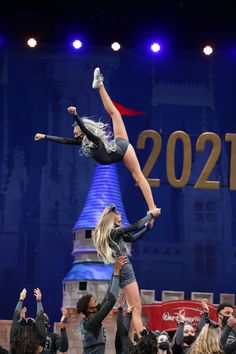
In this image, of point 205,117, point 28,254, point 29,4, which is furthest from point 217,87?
point 28,254

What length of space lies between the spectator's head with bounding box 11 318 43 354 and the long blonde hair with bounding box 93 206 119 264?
2650 millimetres

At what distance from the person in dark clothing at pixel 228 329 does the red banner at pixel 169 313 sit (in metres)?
9.12

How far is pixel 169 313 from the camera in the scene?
15.5m

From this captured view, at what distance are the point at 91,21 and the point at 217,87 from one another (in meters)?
3.35

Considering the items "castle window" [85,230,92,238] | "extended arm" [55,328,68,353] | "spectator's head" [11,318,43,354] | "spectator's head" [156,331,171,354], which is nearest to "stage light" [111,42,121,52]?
"castle window" [85,230,92,238]

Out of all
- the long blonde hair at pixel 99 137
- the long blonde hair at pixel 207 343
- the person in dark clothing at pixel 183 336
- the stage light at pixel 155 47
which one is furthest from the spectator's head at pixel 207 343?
the stage light at pixel 155 47

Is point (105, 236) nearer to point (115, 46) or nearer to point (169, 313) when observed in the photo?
point (169, 313)

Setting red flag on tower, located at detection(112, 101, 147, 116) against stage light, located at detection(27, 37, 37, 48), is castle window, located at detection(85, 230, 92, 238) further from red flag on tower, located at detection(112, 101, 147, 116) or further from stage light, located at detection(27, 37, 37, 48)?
stage light, located at detection(27, 37, 37, 48)

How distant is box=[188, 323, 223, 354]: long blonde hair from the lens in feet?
14.3

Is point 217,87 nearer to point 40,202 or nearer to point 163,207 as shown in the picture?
point 163,207

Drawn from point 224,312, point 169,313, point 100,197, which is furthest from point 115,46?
point 224,312

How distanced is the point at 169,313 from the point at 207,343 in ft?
36.9

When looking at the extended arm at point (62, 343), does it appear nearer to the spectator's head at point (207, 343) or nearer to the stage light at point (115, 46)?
the spectator's head at point (207, 343)

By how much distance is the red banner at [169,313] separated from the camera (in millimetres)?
15312
